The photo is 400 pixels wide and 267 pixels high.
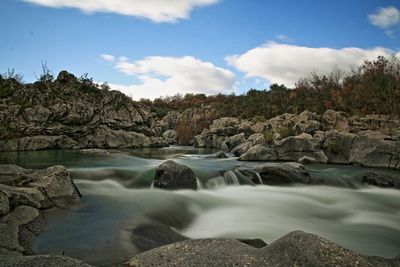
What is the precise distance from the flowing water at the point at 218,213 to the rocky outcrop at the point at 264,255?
2.07 metres

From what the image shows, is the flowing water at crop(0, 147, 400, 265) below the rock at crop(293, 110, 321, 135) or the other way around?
below

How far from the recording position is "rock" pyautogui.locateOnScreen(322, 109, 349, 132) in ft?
110

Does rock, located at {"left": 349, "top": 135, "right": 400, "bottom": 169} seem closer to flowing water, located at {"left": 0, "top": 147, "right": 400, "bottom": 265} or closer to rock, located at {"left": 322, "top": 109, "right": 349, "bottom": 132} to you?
rock, located at {"left": 322, "top": 109, "right": 349, "bottom": 132}

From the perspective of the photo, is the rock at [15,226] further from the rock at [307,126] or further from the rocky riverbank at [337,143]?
the rock at [307,126]

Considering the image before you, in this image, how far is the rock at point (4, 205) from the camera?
→ 755cm

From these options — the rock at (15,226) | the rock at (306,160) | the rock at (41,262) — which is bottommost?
the rock at (15,226)

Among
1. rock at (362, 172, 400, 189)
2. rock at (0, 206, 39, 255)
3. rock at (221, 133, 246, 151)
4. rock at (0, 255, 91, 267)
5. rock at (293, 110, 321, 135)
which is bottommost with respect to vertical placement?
rock at (0, 206, 39, 255)

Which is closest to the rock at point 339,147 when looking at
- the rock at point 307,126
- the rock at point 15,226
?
the rock at point 307,126

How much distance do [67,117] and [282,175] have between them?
1052 inches

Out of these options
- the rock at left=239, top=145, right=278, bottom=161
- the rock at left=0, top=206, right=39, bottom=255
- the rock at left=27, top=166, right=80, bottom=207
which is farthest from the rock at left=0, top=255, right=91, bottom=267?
the rock at left=239, top=145, right=278, bottom=161

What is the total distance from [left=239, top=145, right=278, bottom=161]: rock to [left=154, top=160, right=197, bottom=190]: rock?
1178 cm

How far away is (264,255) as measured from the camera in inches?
191

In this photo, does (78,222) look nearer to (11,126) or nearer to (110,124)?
(11,126)

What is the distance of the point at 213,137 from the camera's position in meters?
47.8
